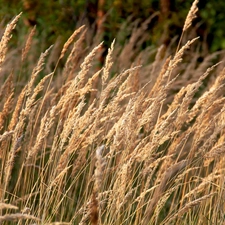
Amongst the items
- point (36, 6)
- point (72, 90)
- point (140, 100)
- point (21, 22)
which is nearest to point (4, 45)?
point (72, 90)

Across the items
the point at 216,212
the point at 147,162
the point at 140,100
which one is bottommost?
the point at 216,212

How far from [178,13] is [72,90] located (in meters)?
3.93

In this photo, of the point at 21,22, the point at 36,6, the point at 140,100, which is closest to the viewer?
the point at 140,100

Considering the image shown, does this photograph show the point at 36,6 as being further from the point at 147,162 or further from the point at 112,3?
the point at 147,162

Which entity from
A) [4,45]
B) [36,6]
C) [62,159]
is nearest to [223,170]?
[62,159]

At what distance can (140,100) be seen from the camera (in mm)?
2902

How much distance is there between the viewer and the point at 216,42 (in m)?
6.97

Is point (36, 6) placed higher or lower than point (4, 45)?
higher

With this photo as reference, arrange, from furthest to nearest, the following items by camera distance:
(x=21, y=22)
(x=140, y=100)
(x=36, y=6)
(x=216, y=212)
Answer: (x=36, y=6) → (x=21, y=22) → (x=216, y=212) → (x=140, y=100)

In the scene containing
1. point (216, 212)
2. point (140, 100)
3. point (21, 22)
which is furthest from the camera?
point (21, 22)

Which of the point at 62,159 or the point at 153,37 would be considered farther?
the point at 153,37

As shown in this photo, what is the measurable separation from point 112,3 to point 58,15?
1.88 ft

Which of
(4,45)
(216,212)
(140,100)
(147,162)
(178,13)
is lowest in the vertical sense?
(216,212)

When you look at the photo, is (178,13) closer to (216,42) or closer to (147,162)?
(216,42)
